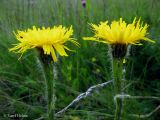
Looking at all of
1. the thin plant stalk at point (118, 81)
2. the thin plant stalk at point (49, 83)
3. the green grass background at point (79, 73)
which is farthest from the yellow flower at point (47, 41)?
the green grass background at point (79, 73)

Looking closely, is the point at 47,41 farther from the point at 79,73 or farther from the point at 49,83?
the point at 79,73

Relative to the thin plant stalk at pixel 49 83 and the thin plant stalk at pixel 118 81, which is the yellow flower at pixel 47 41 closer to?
the thin plant stalk at pixel 49 83

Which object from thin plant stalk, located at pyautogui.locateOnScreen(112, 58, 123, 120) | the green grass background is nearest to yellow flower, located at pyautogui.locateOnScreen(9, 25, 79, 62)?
thin plant stalk, located at pyautogui.locateOnScreen(112, 58, 123, 120)

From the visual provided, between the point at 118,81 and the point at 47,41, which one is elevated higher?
the point at 47,41

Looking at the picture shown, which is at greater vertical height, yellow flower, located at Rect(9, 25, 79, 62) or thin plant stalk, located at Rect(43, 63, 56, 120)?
yellow flower, located at Rect(9, 25, 79, 62)

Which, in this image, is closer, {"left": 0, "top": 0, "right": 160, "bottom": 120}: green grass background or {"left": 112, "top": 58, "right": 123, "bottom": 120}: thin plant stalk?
{"left": 112, "top": 58, "right": 123, "bottom": 120}: thin plant stalk

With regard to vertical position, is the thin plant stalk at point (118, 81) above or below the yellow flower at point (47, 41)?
below

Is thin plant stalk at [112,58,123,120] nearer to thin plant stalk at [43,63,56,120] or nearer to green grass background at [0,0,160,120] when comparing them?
thin plant stalk at [43,63,56,120]

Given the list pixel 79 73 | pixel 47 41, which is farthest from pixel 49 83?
pixel 79 73

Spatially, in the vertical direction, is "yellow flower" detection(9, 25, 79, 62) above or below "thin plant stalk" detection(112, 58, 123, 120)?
Answer: above

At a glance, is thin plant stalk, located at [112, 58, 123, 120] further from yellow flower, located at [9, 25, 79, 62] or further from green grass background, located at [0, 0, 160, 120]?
green grass background, located at [0, 0, 160, 120]
